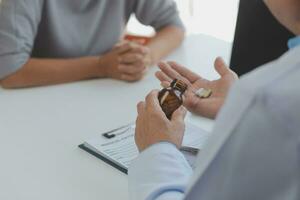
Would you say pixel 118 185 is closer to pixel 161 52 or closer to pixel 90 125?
pixel 90 125

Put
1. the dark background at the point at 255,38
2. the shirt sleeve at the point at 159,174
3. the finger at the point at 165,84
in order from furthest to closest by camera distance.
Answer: the dark background at the point at 255,38 → the finger at the point at 165,84 → the shirt sleeve at the point at 159,174

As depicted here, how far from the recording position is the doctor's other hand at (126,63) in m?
1.41

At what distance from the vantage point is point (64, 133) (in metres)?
1.11

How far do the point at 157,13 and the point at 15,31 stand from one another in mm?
544

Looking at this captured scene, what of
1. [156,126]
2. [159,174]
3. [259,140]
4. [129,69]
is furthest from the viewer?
[129,69]

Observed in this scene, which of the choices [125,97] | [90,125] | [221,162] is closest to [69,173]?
[90,125]

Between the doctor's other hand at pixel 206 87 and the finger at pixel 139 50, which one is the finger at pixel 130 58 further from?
the doctor's other hand at pixel 206 87

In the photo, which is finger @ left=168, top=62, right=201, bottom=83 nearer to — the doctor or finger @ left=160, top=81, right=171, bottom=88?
finger @ left=160, top=81, right=171, bottom=88

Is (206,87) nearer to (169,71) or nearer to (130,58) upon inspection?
(169,71)

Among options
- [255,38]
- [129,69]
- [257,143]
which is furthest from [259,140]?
[129,69]

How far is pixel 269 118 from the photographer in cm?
44

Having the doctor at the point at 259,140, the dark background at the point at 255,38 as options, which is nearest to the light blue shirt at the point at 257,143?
the doctor at the point at 259,140

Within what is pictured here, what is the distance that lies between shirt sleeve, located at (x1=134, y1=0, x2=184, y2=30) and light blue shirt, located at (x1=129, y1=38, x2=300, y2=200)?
121 cm

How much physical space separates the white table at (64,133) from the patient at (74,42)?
0.13 ft
